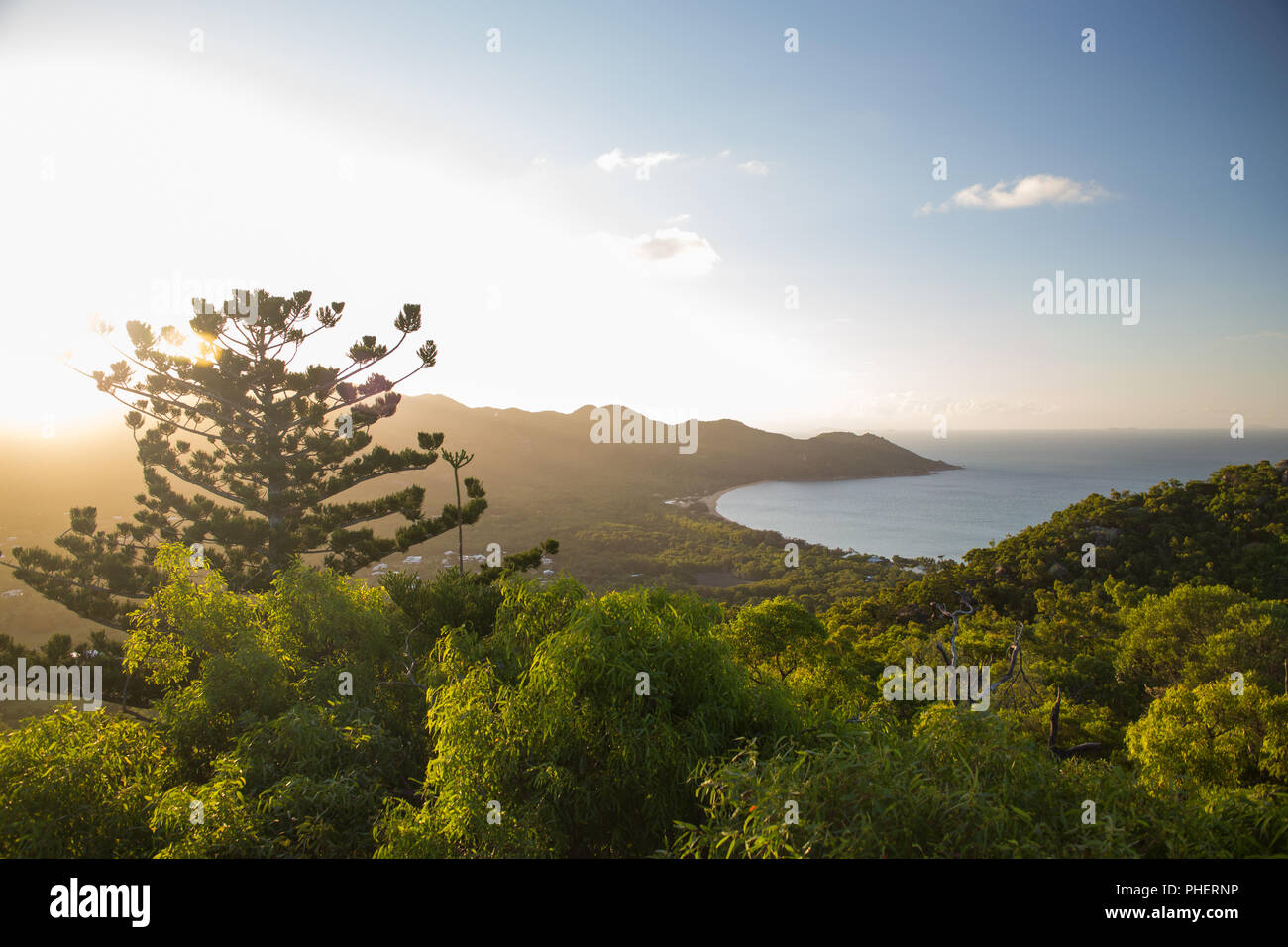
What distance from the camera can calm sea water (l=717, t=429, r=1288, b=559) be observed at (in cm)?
5506

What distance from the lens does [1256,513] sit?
26453 mm

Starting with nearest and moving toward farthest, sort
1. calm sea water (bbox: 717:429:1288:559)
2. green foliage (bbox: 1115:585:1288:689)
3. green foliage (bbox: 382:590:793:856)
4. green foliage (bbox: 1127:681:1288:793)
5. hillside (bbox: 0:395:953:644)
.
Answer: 1. green foliage (bbox: 382:590:793:856)
2. green foliage (bbox: 1127:681:1288:793)
3. green foliage (bbox: 1115:585:1288:689)
4. hillside (bbox: 0:395:953:644)
5. calm sea water (bbox: 717:429:1288:559)

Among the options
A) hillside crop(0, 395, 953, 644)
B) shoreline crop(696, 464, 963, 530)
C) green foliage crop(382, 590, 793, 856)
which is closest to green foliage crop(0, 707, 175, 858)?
green foliage crop(382, 590, 793, 856)

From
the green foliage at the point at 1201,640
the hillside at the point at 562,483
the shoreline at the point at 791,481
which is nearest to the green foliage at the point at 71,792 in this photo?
the green foliage at the point at 1201,640

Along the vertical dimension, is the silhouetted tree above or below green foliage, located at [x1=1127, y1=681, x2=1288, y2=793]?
above

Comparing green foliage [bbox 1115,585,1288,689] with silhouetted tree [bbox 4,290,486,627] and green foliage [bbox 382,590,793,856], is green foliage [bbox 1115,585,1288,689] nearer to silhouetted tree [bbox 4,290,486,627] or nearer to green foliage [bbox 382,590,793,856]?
green foliage [bbox 382,590,793,856]

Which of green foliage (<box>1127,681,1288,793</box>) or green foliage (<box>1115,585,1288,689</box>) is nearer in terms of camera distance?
green foliage (<box>1127,681,1288,793</box>)

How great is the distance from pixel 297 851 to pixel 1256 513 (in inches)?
1556

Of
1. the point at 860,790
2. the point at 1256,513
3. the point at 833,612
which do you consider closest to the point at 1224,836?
the point at 860,790

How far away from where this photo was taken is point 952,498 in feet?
241

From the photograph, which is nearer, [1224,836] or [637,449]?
[1224,836]

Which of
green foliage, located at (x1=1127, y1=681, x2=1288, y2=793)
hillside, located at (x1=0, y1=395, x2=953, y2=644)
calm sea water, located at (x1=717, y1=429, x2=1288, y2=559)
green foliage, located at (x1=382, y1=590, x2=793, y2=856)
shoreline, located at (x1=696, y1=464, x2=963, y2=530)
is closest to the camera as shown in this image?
green foliage, located at (x1=382, y1=590, x2=793, y2=856)
